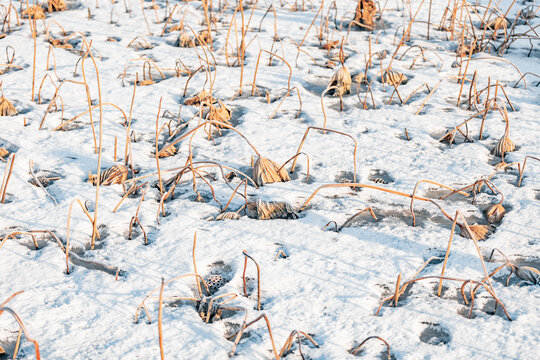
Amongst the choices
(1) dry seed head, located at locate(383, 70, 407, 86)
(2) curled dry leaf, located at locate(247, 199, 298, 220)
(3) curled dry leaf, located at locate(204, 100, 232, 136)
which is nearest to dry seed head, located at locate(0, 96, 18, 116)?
(3) curled dry leaf, located at locate(204, 100, 232, 136)

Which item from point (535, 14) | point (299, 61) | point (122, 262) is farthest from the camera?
point (535, 14)

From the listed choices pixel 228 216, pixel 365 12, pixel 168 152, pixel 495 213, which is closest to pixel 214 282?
pixel 228 216

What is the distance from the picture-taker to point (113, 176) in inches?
80.6

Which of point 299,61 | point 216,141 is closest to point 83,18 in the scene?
point 299,61

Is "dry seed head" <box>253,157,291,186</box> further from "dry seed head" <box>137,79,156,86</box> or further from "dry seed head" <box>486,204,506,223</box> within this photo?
"dry seed head" <box>137,79,156,86</box>

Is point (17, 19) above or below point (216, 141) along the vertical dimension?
above

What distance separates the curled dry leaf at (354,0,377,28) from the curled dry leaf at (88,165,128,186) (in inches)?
88.1

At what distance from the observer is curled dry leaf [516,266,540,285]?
5.00 ft

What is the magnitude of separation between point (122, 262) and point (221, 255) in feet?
1.03

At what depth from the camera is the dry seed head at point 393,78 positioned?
287 centimetres

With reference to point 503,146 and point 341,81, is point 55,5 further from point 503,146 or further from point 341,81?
point 503,146

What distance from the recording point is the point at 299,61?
3168mm

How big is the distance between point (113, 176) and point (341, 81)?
1.33m

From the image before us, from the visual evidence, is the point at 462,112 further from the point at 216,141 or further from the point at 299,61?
the point at 216,141
